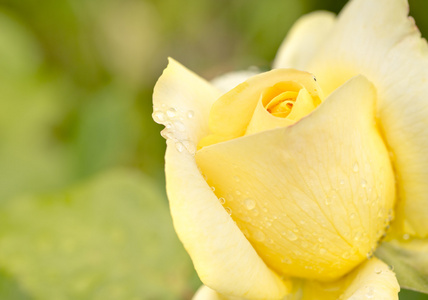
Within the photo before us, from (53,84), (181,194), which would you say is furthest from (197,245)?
(53,84)

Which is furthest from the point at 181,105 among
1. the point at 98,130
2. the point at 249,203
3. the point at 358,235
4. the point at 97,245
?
the point at 98,130

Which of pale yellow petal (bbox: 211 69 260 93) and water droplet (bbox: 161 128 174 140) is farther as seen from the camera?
pale yellow petal (bbox: 211 69 260 93)

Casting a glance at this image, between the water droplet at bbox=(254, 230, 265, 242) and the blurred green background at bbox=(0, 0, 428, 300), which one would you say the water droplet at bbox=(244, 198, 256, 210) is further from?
the blurred green background at bbox=(0, 0, 428, 300)

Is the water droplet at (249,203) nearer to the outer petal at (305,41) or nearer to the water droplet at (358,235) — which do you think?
the water droplet at (358,235)

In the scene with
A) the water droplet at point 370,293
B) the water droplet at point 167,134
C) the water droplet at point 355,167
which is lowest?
the water droplet at point 370,293

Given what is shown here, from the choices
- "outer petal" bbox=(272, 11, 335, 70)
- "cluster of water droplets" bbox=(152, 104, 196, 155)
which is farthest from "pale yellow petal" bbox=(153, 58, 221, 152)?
"outer petal" bbox=(272, 11, 335, 70)

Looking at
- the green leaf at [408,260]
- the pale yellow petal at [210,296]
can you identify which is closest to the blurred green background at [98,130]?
the green leaf at [408,260]
